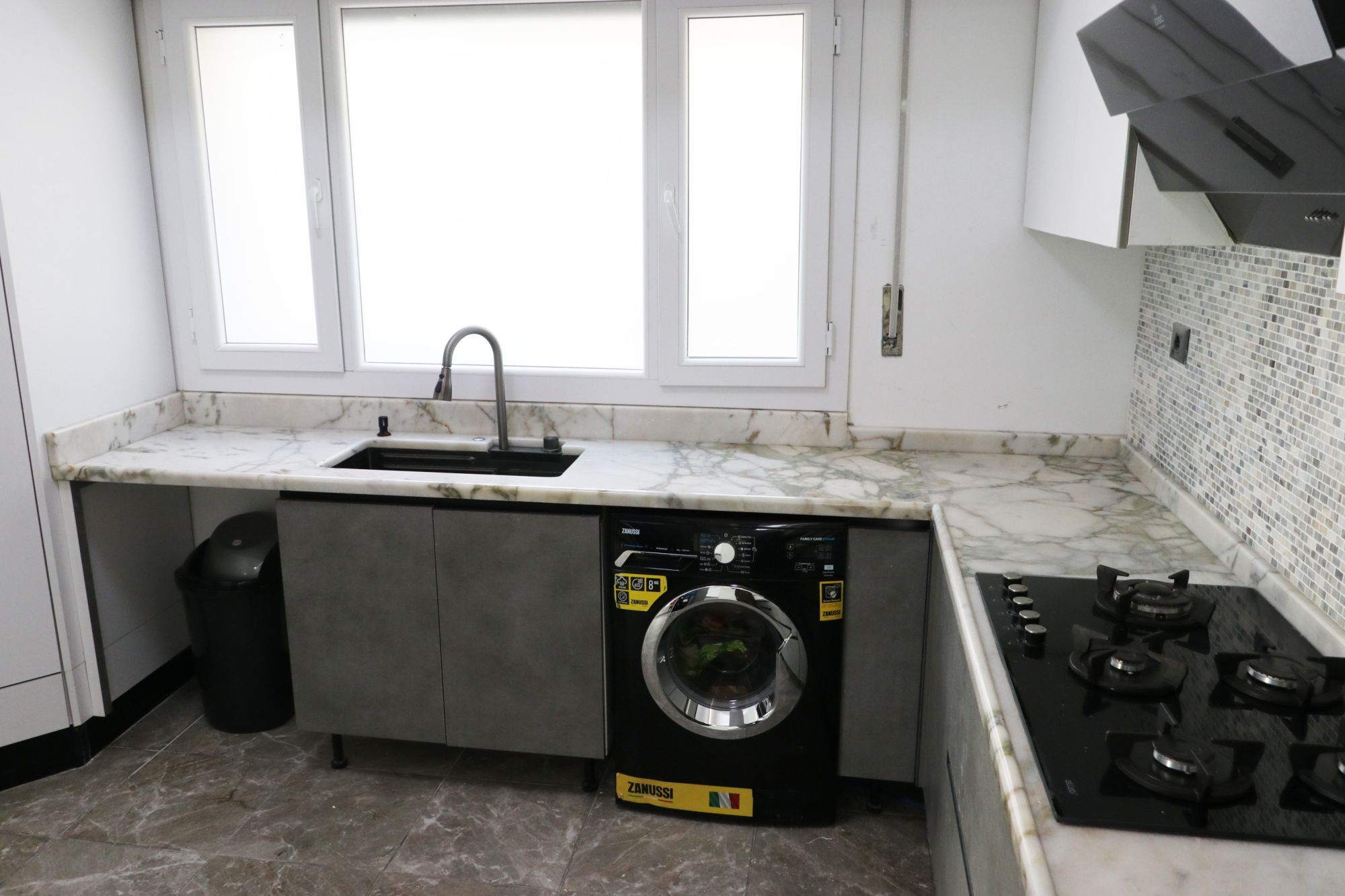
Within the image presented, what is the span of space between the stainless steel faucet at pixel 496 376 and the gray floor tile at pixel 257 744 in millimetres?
1059

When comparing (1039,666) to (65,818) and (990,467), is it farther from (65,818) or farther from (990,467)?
(65,818)

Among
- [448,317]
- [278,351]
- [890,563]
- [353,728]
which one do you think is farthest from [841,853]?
[278,351]

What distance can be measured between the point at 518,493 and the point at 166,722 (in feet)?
4.99

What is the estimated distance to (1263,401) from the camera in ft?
6.50

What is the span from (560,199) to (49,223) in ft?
4.52

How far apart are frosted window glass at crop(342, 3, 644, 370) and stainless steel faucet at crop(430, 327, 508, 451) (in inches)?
8.0

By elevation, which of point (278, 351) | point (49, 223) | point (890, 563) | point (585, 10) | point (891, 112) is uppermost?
point (585, 10)

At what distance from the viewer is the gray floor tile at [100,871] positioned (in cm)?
244

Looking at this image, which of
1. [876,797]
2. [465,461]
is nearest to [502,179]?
[465,461]

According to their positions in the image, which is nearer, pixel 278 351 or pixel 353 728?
pixel 353 728

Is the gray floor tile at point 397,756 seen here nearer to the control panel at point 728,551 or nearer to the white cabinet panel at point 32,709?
the white cabinet panel at point 32,709

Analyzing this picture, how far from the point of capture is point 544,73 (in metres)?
2.97

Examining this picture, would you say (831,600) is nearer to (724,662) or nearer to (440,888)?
(724,662)

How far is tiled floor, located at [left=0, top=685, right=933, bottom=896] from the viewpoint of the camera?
8.11 ft
